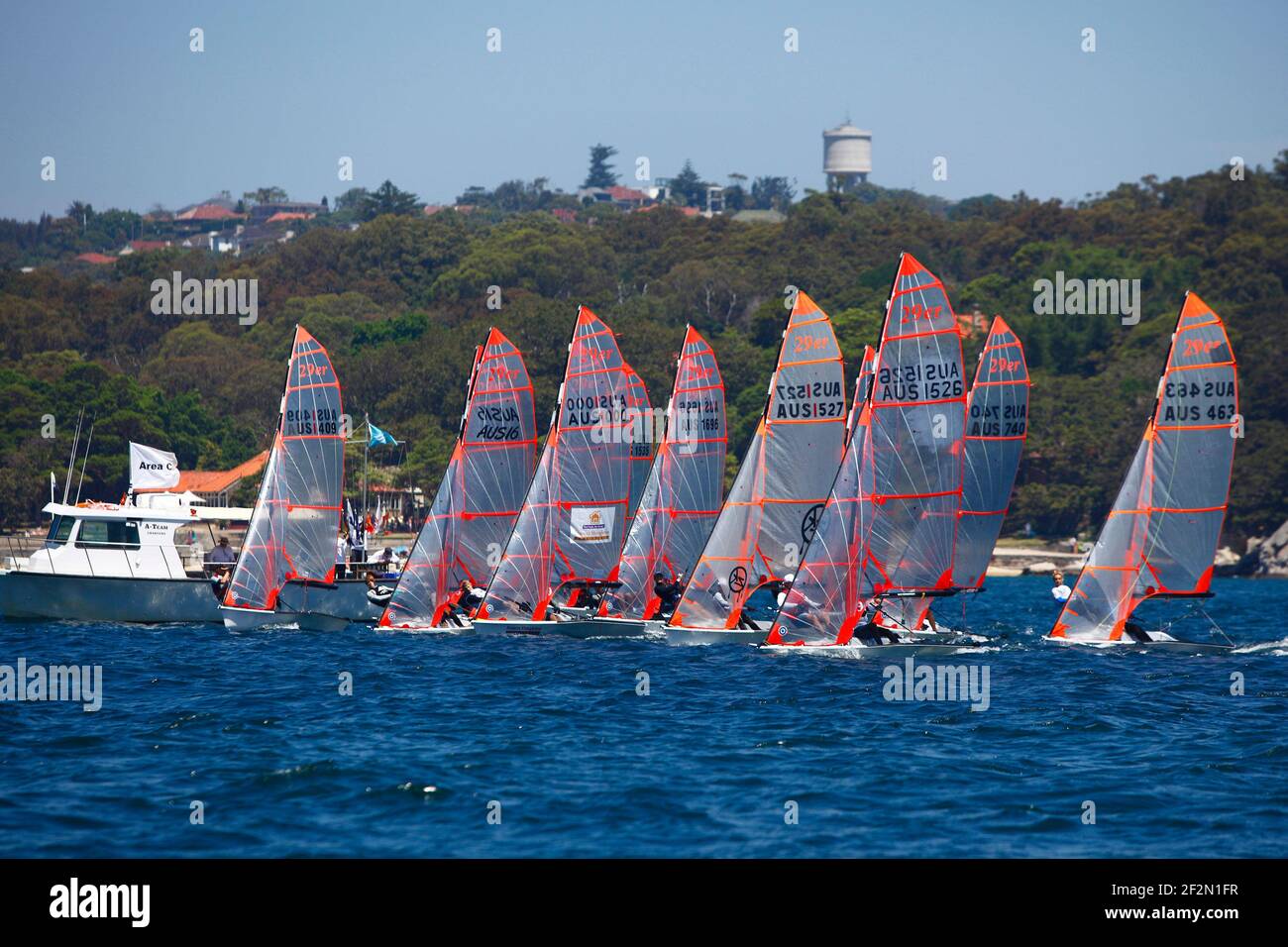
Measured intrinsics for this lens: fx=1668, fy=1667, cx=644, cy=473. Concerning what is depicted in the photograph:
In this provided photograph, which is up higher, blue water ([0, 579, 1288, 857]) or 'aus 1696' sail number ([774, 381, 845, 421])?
'aus 1696' sail number ([774, 381, 845, 421])

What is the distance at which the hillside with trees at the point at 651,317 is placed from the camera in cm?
9862

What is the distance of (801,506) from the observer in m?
41.3

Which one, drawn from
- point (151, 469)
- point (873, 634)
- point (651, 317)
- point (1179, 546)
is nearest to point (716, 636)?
point (873, 634)

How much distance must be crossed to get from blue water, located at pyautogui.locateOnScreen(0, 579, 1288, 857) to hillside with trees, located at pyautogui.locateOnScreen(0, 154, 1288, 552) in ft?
192

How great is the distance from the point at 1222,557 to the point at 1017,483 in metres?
12.7

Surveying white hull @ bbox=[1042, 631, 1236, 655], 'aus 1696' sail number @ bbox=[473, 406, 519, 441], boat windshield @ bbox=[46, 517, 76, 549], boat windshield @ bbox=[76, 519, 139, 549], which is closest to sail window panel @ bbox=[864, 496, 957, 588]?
white hull @ bbox=[1042, 631, 1236, 655]

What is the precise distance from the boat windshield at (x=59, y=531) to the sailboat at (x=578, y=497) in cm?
1114

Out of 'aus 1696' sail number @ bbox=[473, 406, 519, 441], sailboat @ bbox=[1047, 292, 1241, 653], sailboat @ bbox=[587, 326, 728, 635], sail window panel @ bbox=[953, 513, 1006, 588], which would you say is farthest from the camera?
sailboat @ bbox=[587, 326, 728, 635]

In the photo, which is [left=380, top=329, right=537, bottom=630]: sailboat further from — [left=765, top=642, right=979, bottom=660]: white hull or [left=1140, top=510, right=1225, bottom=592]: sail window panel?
[left=1140, top=510, right=1225, bottom=592]: sail window panel

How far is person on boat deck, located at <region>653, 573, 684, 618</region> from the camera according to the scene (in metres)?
44.1

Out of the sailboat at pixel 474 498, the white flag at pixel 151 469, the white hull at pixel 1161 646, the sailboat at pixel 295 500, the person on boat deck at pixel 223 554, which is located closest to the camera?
the white hull at pixel 1161 646

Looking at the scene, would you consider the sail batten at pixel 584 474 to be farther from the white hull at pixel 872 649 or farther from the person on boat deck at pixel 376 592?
the white hull at pixel 872 649

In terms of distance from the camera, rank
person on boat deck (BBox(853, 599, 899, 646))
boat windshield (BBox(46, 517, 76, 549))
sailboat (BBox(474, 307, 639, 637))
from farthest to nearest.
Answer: boat windshield (BBox(46, 517, 76, 549)) → sailboat (BBox(474, 307, 639, 637)) → person on boat deck (BBox(853, 599, 899, 646))

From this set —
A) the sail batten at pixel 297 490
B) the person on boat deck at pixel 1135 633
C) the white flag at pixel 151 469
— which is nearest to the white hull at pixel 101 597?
the sail batten at pixel 297 490
